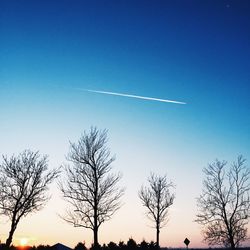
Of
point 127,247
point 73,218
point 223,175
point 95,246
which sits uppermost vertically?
point 223,175

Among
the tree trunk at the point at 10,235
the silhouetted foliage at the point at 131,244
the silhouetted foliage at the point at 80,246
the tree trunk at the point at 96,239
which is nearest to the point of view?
the tree trunk at the point at 96,239

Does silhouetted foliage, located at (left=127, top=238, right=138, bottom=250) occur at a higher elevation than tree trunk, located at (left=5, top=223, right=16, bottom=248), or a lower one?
lower

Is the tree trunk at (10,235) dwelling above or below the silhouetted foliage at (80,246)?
above

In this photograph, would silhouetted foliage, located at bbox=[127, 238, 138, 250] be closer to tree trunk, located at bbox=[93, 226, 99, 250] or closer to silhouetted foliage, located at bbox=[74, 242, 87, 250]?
silhouetted foliage, located at bbox=[74, 242, 87, 250]

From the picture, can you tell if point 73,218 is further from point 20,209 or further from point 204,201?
point 204,201

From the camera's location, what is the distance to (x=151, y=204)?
30.5 metres

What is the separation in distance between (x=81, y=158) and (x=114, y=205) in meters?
4.10

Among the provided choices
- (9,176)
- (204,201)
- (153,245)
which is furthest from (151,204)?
(9,176)

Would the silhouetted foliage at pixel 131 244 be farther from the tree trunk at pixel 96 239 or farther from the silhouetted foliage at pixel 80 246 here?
the tree trunk at pixel 96 239

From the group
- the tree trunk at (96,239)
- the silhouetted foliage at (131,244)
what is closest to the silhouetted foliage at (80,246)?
the silhouetted foliage at (131,244)

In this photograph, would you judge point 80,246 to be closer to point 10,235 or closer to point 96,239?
point 10,235

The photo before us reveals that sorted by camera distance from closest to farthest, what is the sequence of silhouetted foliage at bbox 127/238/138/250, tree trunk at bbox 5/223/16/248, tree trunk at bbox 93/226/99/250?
tree trunk at bbox 93/226/99/250 < tree trunk at bbox 5/223/16/248 < silhouetted foliage at bbox 127/238/138/250

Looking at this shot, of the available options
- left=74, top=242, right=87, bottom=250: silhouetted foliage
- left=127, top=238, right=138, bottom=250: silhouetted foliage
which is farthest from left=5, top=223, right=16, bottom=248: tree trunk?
left=127, top=238, right=138, bottom=250: silhouetted foliage

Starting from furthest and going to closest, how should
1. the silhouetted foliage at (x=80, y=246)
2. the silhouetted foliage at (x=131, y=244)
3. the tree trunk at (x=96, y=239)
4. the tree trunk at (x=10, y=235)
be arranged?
the silhouetted foliage at (x=131, y=244), the silhouetted foliage at (x=80, y=246), the tree trunk at (x=10, y=235), the tree trunk at (x=96, y=239)
